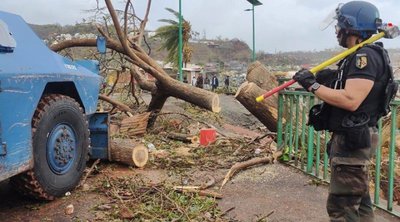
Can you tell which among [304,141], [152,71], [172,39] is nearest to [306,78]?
[304,141]

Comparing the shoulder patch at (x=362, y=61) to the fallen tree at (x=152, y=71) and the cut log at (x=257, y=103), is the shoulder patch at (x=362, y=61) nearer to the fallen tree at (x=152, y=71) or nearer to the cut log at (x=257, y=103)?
the cut log at (x=257, y=103)

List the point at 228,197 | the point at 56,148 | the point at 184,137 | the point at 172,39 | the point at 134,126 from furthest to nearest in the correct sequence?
1. the point at 172,39
2. the point at 134,126
3. the point at 184,137
4. the point at 228,197
5. the point at 56,148

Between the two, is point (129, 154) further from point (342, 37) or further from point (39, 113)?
point (342, 37)

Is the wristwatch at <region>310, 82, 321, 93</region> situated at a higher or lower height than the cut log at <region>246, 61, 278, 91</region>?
higher

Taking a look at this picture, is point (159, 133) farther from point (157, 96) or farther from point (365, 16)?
point (365, 16)

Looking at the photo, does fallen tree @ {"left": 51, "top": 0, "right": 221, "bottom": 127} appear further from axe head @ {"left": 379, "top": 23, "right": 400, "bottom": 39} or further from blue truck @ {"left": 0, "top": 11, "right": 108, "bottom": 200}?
axe head @ {"left": 379, "top": 23, "right": 400, "bottom": 39}

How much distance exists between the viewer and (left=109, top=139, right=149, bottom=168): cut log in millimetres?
5773

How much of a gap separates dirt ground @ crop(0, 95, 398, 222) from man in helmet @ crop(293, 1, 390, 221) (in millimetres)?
1130

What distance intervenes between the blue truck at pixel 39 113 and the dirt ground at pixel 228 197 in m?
0.21

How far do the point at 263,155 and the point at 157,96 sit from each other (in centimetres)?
341

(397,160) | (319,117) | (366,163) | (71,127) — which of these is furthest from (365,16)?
(397,160)

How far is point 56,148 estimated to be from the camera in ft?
13.8

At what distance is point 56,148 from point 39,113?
42 centimetres

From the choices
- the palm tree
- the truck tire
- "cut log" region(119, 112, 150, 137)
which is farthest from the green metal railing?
the palm tree
